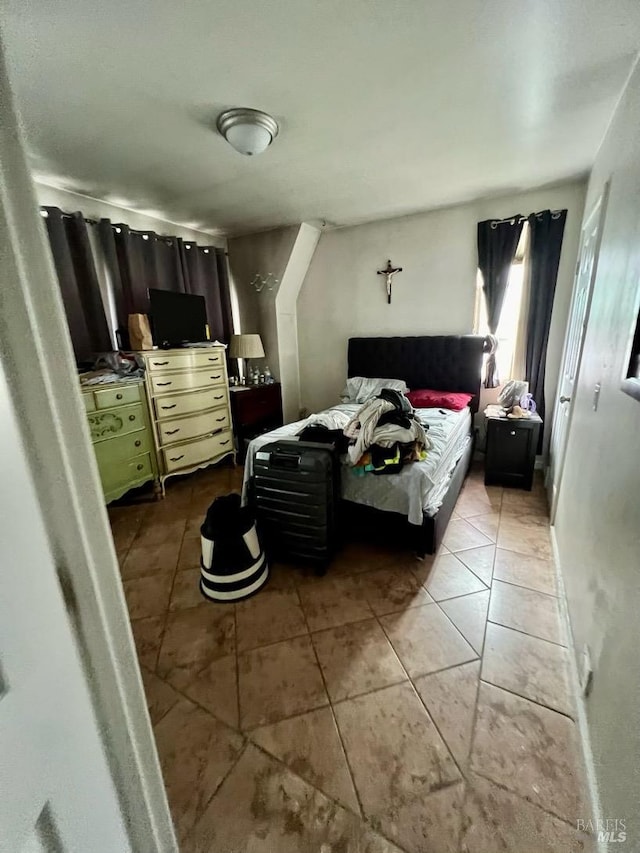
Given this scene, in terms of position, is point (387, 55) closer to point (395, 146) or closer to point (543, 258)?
point (395, 146)

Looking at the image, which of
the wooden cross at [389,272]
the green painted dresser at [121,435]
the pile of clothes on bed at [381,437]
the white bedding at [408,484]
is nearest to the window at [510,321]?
the wooden cross at [389,272]

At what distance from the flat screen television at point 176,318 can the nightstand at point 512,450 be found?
290 cm

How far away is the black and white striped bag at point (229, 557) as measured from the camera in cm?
187

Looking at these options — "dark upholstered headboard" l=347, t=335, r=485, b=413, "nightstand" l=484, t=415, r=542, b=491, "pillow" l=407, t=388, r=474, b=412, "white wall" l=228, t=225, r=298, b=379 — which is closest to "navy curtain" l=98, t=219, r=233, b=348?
"white wall" l=228, t=225, r=298, b=379

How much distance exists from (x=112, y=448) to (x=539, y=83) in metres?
3.39

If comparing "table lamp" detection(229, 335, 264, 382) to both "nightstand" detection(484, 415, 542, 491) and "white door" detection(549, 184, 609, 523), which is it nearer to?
"nightstand" detection(484, 415, 542, 491)

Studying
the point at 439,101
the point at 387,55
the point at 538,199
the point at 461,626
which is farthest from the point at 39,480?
the point at 538,199

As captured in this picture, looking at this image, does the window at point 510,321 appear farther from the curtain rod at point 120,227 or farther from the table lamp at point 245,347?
the curtain rod at point 120,227

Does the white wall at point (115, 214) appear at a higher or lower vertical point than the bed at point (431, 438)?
higher

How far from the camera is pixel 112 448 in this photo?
2723mm

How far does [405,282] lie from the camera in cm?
365

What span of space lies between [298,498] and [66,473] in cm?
154

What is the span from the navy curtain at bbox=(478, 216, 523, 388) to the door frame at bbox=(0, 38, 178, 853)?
11.5ft

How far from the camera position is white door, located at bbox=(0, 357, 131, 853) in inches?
14.2
